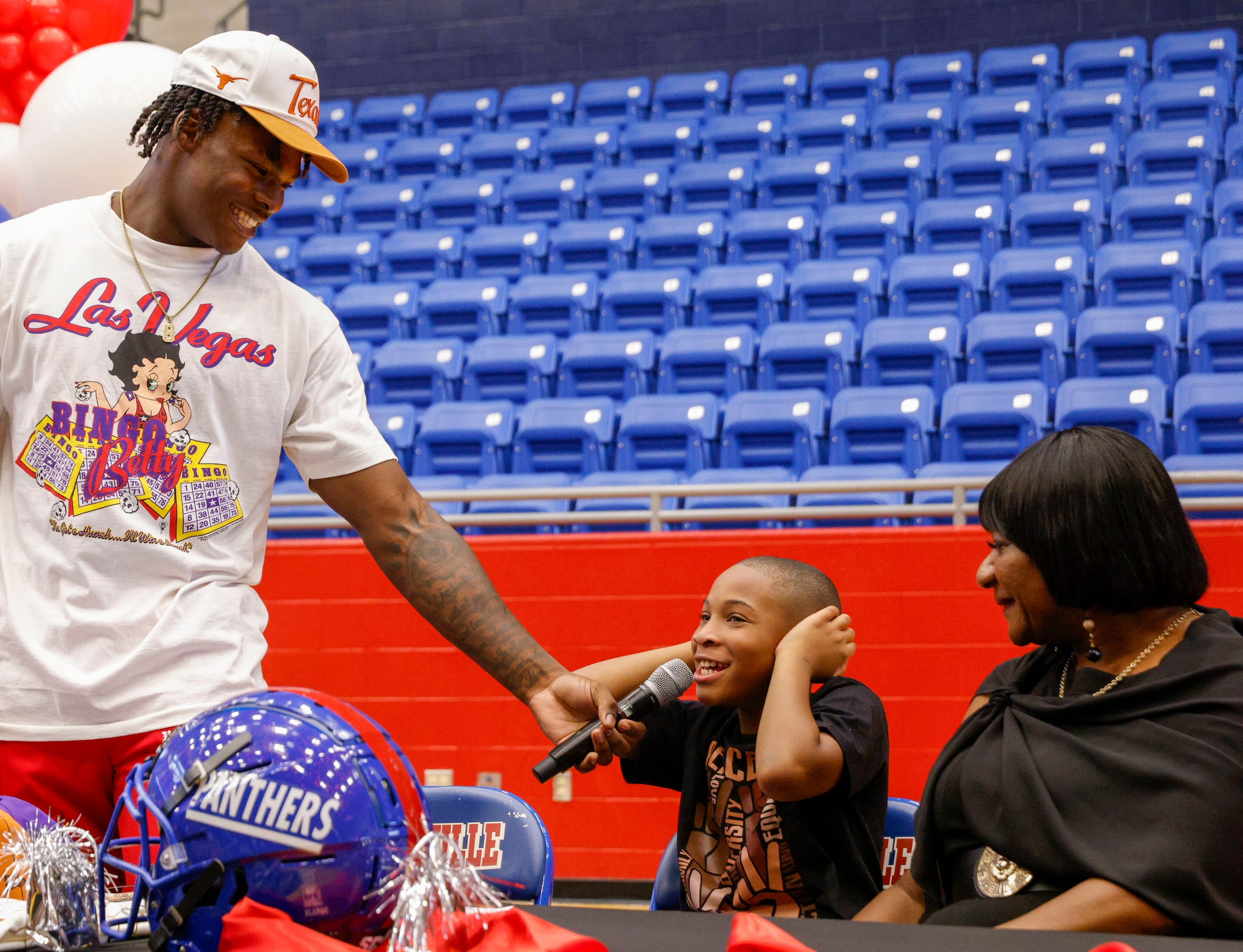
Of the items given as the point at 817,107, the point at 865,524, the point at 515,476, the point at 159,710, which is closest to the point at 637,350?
the point at 515,476

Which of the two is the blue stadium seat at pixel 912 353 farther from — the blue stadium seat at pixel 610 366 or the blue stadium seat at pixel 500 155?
the blue stadium seat at pixel 500 155

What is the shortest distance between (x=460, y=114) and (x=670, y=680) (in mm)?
8061

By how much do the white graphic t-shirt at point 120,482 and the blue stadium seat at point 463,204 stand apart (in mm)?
6436

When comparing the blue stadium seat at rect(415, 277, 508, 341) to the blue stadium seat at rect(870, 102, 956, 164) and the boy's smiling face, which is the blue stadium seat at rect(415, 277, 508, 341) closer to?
the blue stadium seat at rect(870, 102, 956, 164)

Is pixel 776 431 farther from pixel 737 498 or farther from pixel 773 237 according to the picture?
pixel 773 237

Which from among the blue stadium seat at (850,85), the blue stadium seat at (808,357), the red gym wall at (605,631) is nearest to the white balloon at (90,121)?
the red gym wall at (605,631)

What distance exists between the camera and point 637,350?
5988 millimetres

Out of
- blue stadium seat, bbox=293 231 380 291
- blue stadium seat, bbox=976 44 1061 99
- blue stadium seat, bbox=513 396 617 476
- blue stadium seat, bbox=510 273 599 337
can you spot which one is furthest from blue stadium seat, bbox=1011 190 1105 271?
blue stadium seat, bbox=293 231 380 291

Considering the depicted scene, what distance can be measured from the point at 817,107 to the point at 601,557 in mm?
5128

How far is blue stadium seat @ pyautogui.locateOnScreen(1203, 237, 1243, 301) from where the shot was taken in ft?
18.4

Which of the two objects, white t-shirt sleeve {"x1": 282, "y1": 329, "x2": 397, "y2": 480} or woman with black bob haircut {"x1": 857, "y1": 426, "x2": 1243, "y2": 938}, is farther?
white t-shirt sleeve {"x1": 282, "y1": 329, "x2": 397, "y2": 480}

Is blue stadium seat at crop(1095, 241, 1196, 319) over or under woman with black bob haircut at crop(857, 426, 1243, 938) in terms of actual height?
over

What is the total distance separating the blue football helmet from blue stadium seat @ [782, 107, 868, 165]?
7.15m

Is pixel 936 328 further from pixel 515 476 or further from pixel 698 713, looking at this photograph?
pixel 698 713
